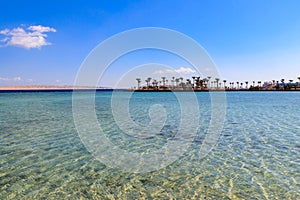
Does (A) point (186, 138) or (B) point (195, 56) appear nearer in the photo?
(A) point (186, 138)

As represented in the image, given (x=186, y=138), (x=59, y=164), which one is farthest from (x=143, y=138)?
(x=59, y=164)

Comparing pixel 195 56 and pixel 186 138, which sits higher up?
pixel 195 56

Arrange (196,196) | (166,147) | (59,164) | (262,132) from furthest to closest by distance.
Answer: (262,132), (166,147), (59,164), (196,196)

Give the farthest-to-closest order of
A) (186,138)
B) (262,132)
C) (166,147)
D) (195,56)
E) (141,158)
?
(195,56) < (262,132) < (186,138) < (166,147) < (141,158)

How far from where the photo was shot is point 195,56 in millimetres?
13531

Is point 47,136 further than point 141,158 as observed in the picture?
Yes

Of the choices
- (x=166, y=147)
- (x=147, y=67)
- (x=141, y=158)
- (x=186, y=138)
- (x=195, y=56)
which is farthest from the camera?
(x=147, y=67)

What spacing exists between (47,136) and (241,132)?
→ 34.5 feet

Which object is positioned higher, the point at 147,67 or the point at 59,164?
the point at 147,67

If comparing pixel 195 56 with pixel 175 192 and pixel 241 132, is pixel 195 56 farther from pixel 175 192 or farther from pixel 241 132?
pixel 175 192

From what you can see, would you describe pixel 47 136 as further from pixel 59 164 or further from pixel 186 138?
pixel 186 138

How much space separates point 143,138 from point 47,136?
5.01 m

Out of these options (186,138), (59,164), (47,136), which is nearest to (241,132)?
(186,138)

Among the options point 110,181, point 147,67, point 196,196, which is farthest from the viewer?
point 147,67
